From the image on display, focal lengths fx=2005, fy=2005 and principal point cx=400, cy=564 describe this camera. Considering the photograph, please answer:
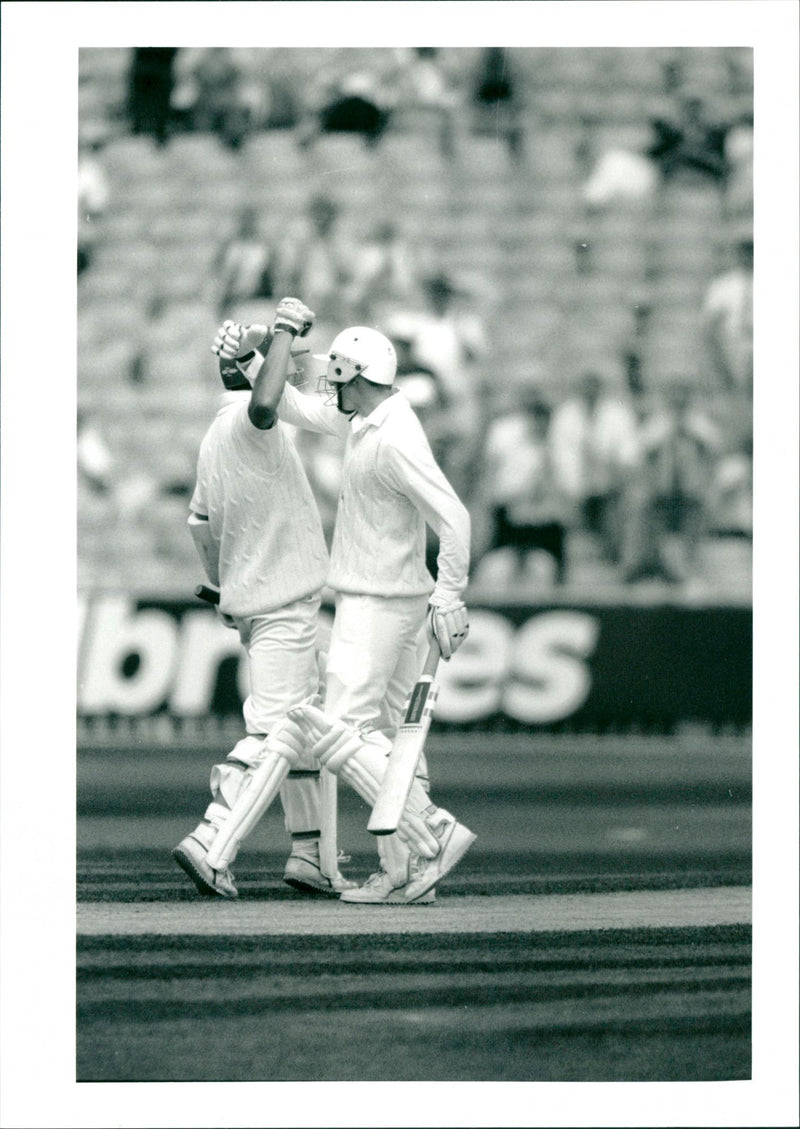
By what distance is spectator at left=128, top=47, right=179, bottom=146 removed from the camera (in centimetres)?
782

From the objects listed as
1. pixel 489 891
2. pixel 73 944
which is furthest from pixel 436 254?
pixel 73 944

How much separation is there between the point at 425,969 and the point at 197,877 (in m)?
0.91

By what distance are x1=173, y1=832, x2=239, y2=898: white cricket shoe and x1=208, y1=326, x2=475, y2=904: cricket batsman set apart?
385 mm

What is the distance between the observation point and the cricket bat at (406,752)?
6.25m

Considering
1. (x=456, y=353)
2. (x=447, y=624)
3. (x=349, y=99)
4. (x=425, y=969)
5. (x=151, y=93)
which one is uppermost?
(x=151, y=93)

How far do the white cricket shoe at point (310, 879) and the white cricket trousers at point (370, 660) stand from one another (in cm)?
24

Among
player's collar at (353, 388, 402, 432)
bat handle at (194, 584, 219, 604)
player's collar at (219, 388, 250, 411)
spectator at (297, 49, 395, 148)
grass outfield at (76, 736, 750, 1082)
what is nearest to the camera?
grass outfield at (76, 736, 750, 1082)

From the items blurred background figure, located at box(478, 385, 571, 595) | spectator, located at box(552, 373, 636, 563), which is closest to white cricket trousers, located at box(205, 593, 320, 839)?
blurred background figure, located at box(478, 385, 571, 595)

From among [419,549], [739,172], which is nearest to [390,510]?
[419,549]

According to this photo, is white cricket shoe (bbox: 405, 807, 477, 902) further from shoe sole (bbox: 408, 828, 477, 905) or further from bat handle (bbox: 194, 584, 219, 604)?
bat handle (bbox: 194, 584, 219, 604)

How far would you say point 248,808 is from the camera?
6.43 metres

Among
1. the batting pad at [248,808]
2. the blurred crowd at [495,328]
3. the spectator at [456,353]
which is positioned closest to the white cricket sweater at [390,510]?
the batting pad at [248,808]

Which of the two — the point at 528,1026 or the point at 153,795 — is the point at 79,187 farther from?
the point at 528,1026

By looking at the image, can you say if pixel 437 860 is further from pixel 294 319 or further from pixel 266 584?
pixel 294 319
